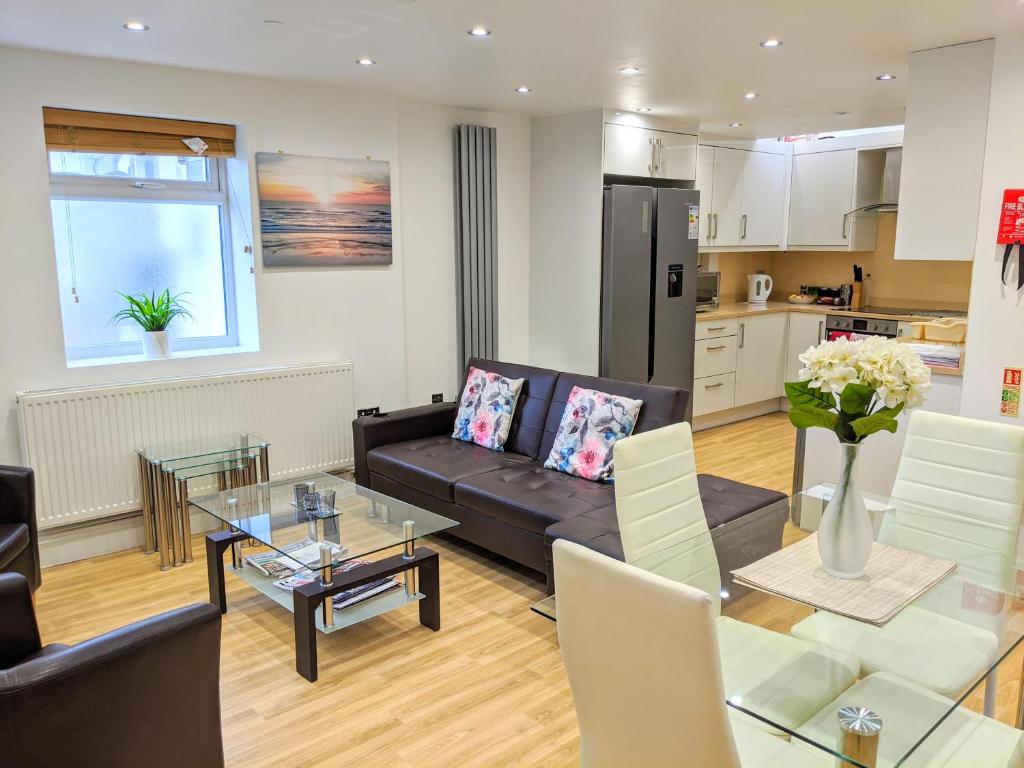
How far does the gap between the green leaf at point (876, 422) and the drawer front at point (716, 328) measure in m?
4.25

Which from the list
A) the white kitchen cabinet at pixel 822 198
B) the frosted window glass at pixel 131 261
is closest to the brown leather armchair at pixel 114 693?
the frosted window glass at pixel 131 261

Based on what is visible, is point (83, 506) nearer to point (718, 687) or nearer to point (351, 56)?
point (351, 56)

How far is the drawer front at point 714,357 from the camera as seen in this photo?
242 inches

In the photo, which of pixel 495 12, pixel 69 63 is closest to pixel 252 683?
A: pixel 495 12

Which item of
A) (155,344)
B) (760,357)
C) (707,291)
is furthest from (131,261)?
(760,357)

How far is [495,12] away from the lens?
9.74ft

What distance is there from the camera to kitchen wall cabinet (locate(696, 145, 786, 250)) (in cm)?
630

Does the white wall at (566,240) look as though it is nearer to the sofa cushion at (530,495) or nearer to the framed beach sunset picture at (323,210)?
the framed beach sunset picture at (323,210)

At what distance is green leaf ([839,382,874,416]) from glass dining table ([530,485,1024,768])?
0.49m

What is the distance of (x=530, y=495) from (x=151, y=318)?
229 centimetres

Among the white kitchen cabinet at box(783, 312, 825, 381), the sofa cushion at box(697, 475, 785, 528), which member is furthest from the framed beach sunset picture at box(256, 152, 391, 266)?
the white kitchen cabinet at box(783, 312, 825, 381)

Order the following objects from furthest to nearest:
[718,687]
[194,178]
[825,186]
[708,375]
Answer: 1. [825,186]
2. [708,375]
3. [194,178]
4. [718,687]

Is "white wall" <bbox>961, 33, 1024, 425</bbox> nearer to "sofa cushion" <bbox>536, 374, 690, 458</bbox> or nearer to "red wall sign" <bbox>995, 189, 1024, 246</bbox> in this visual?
"red wall sign" <bbox>995, 189, 1024, 246</bbox>

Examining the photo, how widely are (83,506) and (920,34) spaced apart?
450cm
